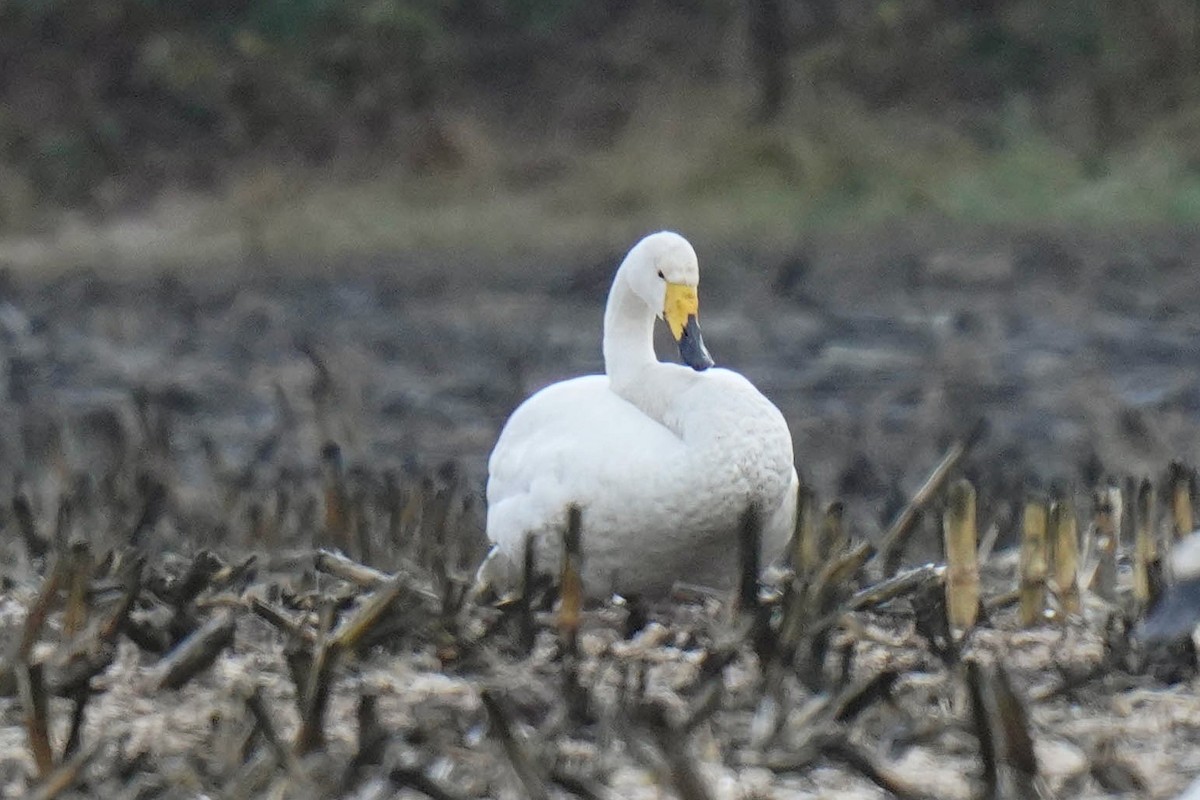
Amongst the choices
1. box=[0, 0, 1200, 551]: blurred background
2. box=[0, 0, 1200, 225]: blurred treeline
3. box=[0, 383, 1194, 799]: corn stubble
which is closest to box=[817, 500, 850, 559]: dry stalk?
box=[0, 383, 1194, 799]: corn stubble

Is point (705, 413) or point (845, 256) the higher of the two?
point (705, 413)

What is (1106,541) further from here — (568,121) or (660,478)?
(568,121)

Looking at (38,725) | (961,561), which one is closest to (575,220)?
(961,561)

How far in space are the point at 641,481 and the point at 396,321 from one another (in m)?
8.00

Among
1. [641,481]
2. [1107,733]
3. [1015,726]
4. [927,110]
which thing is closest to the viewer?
[1015,726]

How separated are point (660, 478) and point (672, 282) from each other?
2.32ft

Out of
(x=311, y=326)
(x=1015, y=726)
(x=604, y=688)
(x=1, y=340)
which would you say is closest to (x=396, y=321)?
(x=311, y=326)

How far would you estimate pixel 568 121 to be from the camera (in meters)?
20.8

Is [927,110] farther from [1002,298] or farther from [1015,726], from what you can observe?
[1015,726]

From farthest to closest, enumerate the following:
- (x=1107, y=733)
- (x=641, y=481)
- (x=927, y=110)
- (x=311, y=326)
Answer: (x=927, y=110) < (x=311, y=326) < (x=641, y=481) < (x=1107, y=733)

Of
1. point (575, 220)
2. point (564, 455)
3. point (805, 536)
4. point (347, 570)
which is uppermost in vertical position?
point (564, 455)

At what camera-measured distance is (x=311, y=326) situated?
12.3 metres

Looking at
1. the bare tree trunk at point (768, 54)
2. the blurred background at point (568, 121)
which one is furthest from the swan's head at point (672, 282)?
the bare tree trunk at point (768, 54)

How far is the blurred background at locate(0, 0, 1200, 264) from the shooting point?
17094mm
